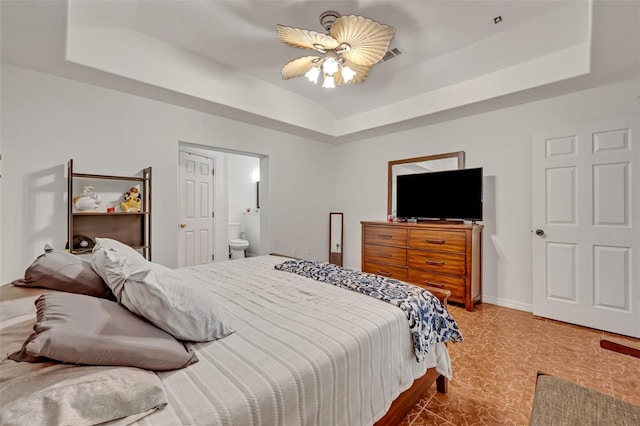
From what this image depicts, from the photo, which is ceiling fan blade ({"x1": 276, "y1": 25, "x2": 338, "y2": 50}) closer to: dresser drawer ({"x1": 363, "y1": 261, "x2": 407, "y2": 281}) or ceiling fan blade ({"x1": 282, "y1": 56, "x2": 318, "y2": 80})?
ceiling fan blade ({"x1": 282, "y1": 56, "x2": 318, "y2": 80})

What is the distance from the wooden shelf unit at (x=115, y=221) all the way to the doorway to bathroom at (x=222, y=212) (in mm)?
868

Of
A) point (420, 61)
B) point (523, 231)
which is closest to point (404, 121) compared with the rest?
point (420, 61)

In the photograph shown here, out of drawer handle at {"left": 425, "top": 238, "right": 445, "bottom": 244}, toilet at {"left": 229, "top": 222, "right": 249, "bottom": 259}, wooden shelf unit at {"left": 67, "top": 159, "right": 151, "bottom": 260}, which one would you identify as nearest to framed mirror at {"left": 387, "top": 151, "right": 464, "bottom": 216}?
drawer handle at {"left": 425, "top": 238, "right": 445, "bottom": 244}

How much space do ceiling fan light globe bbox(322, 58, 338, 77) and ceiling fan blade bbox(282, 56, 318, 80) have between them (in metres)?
0.14

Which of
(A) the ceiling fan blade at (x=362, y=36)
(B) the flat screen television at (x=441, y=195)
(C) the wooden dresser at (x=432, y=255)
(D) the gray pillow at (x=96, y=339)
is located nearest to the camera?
(D) the gray pillow at (x=96, y=339)

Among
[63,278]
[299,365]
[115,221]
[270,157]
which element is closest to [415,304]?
[299,365]

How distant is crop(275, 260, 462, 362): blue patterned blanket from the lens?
1482 millimetres

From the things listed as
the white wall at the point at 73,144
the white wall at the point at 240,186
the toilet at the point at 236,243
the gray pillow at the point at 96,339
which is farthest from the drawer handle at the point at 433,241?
the white wall at the point at 240,186

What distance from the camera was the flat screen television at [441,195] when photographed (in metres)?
3.45

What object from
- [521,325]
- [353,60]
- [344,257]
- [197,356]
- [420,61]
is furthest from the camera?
[344,257]

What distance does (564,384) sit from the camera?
117cm

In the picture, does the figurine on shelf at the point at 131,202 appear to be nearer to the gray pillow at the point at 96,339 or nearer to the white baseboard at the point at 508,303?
the gray pillow at the point at 96,339

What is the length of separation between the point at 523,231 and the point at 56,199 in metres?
4.99

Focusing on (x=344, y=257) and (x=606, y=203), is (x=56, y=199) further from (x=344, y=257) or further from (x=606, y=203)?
(x=606, y=203)
